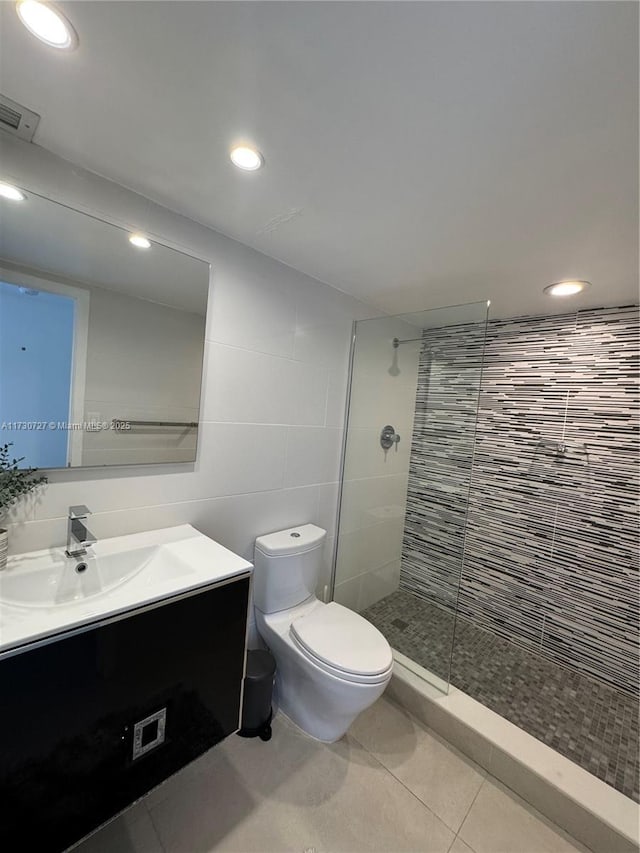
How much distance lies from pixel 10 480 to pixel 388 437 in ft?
6.52

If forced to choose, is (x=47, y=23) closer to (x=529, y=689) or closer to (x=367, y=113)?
(x=367, y=113)

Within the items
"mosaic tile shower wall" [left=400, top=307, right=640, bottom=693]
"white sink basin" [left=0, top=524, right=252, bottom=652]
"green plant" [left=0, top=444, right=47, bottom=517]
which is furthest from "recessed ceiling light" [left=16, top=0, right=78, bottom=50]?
"mosaic tile shower wall" [left=400, top=307, right=640, bottom=693]

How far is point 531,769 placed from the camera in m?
1.41

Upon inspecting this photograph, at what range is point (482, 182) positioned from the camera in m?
1.08

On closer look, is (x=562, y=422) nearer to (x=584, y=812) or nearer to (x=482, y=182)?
(x=482, y=182)

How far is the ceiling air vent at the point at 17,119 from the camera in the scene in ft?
3.07

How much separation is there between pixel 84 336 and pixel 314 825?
1.92 metres

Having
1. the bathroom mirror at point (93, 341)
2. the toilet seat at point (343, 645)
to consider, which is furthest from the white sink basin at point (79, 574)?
the toilet seat at point (343, 645)

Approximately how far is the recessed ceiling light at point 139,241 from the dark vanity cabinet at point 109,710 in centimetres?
125

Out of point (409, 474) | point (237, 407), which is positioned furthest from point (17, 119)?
point (409, 474)

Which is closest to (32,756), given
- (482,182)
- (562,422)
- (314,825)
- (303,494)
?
(314,825)

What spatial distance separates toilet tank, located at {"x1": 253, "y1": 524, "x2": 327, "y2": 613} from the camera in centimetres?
172

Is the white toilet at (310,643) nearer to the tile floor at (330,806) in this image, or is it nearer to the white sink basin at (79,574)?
the tile floor at (330,806)

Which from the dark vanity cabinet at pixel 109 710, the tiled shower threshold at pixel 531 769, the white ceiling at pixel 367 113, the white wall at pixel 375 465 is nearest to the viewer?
the white ceiling at pixel 367 113
